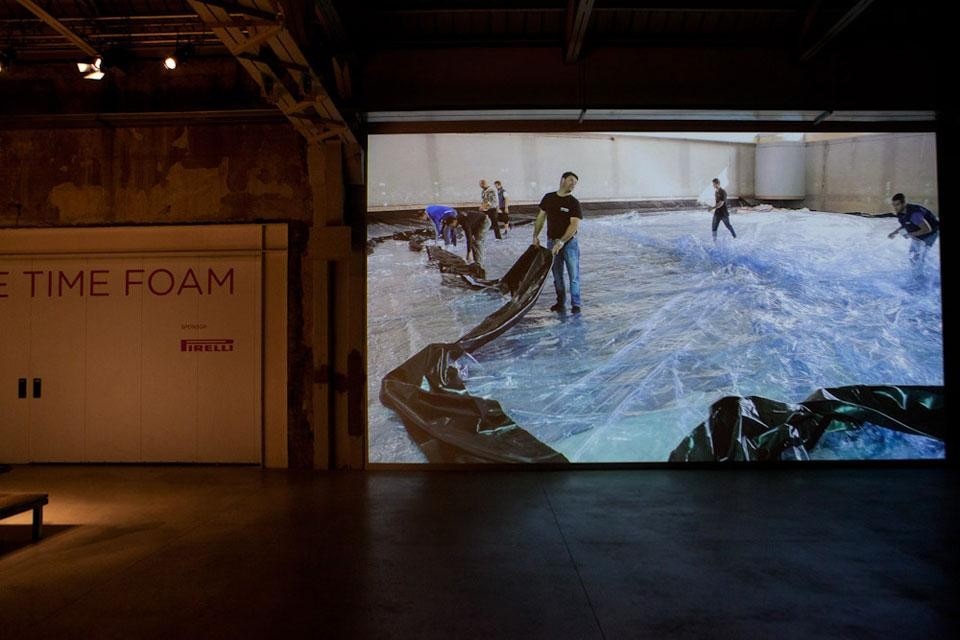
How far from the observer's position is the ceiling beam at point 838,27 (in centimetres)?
709

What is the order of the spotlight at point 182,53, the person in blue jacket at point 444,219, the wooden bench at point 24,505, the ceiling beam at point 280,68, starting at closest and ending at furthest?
the wooden bench at point 24,505, the ceiling beam at point 280,68, the spotlight at point 182,53, the person in blue jacket at point 444,219

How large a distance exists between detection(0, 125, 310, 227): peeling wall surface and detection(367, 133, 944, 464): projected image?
1265 mm

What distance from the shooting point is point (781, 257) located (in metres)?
8.61

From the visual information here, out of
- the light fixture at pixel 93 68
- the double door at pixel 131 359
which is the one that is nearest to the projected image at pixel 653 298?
the double door at pixel 131 359

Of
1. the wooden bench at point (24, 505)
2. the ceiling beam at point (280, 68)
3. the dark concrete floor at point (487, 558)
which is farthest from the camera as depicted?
the ceiling beam at point (280, 68)

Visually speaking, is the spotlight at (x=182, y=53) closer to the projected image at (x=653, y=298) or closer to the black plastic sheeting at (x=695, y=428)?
the projected image at (x=653, y=298)

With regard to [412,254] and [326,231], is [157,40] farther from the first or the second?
[412,254]

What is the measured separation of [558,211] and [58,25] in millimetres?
5957

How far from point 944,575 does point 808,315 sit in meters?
4.47

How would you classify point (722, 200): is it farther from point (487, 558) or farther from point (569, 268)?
point (487, 558)

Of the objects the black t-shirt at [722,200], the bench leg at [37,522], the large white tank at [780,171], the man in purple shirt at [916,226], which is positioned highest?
the large white tank at [780,171]

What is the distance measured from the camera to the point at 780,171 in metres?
8.77

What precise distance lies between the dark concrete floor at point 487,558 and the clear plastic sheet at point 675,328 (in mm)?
833

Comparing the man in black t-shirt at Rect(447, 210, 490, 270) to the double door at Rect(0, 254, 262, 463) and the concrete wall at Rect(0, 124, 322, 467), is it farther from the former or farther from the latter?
the double door at Rect(0, 254, 262, 463)
